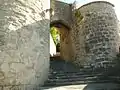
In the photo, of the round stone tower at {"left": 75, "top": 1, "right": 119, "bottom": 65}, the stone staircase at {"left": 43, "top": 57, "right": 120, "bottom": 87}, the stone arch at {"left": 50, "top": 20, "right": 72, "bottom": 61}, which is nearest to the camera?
the stone staircase at {"left": 43, "top": 57, "right": 120, "bottom": 87}

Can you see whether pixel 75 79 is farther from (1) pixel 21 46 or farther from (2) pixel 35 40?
(1) pixel 21 46

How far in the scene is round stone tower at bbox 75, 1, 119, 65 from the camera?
9970mm

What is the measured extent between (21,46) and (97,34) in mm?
4951

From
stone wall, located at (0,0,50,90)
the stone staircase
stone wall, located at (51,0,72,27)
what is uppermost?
stone wall, located at (51,0,72,27)

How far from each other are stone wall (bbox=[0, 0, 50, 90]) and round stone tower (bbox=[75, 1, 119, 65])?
366 centimetres

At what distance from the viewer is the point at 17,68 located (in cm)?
609

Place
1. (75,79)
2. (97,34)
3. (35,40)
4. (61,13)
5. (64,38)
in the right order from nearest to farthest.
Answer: (35,40), (75,79), (97,34), (61,13), (64,38)

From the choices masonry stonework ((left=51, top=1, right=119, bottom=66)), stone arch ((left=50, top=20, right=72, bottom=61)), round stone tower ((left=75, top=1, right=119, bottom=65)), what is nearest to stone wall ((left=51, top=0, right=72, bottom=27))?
stone arch ((left=50, top=20, right=72, bottom=61))

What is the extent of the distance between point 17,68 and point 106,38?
539cm

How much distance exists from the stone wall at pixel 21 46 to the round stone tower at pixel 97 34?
3.66 meters

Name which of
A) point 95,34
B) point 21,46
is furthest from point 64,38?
point 21,46

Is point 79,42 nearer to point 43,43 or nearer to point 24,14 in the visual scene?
point 43,43

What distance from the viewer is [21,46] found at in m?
6.29

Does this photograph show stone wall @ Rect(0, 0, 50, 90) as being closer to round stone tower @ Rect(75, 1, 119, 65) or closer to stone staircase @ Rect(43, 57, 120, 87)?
stone staircase @ Rect(43, 57, 120, 87)
